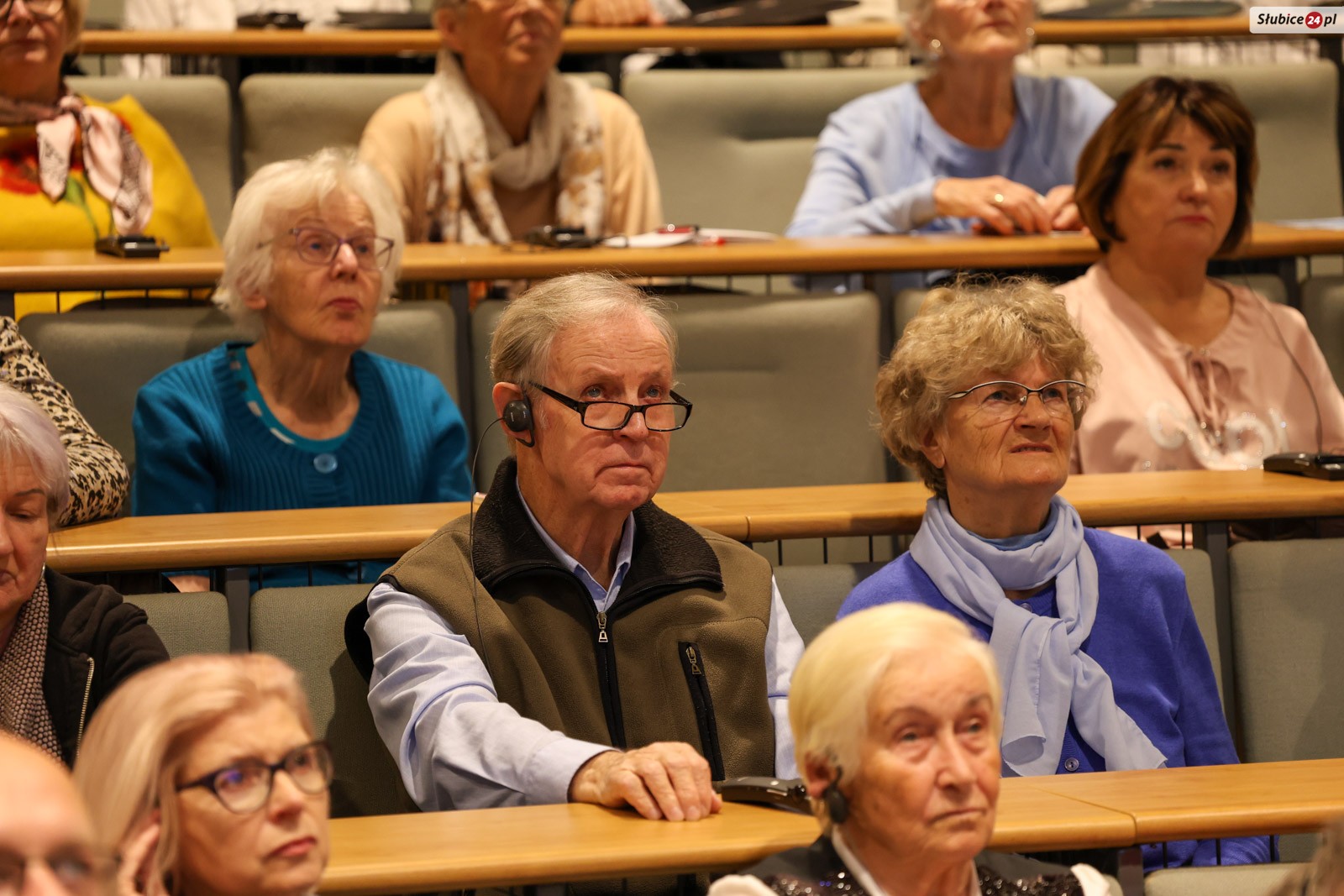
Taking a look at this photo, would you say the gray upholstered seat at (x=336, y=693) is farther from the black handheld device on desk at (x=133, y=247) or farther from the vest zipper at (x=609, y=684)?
the black handheld device on desk at (x=133, y=247)

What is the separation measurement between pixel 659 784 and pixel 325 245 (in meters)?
1.30

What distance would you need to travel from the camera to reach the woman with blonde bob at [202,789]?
117 centimetres

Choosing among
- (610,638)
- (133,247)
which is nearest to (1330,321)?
(610,638)

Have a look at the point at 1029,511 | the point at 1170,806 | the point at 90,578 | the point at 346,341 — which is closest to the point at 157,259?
the point at 346,341

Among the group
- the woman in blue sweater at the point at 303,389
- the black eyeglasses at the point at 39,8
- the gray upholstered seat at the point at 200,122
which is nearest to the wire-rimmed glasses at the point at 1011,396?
the woman in blue sweater at the point at 303,389

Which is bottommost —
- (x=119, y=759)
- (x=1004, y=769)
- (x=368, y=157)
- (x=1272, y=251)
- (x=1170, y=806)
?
(x=1004, y=769)

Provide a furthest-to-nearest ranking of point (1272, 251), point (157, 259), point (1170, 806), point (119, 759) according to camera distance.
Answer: point (1272, 251) → point (157, 259) → point (1170, 806) → point (119, 759)

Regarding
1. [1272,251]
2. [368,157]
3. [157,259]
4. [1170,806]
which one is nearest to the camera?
[1170,806]

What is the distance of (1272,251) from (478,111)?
1461 mm

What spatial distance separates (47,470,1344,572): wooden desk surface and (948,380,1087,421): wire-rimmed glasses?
0.16 meters

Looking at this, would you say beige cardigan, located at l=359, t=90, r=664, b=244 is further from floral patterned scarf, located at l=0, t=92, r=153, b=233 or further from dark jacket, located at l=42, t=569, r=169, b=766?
dark jacket, located at l=42, t=569, r=169, b=766

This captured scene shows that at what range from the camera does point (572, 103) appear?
3.30 m

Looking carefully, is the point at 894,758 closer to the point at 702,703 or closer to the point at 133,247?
the point at 702,703

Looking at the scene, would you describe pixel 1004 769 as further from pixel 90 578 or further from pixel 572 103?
pixel 572 103
